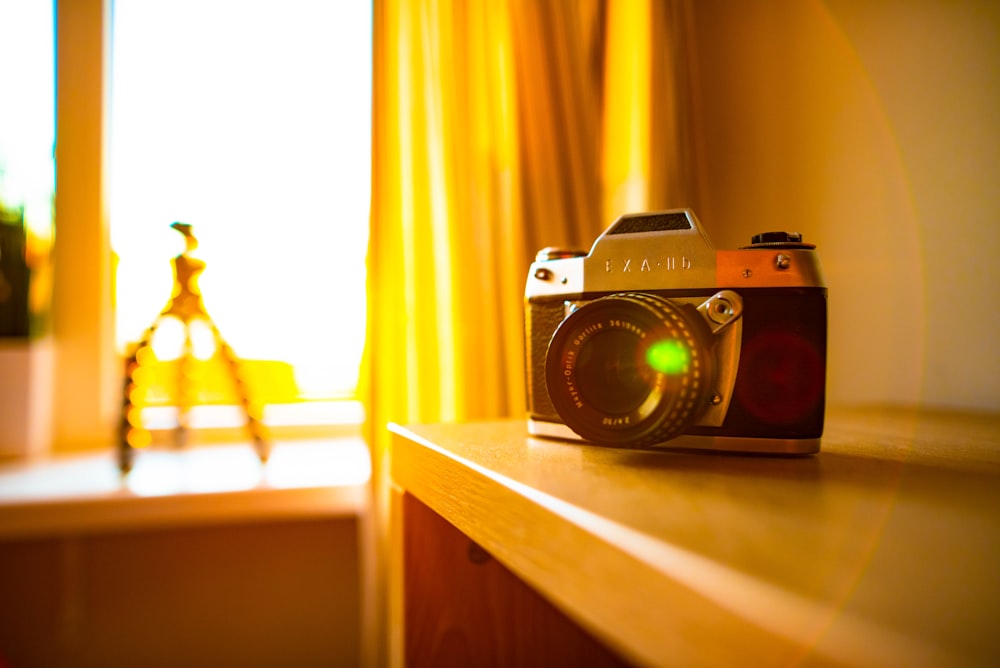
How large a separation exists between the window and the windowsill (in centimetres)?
22

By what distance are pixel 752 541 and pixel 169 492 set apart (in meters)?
0.86

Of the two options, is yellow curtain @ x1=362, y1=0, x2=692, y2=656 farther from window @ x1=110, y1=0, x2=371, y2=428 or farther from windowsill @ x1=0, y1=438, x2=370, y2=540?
window @ x1=110, y1=0, x2=371, y2=428

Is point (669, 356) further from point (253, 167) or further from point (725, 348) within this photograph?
point (253, 167)

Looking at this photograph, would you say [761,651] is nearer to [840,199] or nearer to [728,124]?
[840,199]

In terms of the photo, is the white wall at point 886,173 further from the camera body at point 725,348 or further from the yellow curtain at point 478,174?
the camera body at point 725,348

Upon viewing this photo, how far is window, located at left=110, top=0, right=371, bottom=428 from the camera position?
1132 mm

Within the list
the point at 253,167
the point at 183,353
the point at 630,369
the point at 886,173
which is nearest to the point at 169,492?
the point at 183,353

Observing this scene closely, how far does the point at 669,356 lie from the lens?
0.39 m

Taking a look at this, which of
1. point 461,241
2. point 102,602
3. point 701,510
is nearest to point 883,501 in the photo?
point 701,510

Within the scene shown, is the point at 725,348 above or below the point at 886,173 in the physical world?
below

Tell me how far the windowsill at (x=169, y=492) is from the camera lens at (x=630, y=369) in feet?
1.95

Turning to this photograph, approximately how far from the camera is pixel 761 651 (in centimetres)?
18

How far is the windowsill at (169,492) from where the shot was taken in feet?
2.71

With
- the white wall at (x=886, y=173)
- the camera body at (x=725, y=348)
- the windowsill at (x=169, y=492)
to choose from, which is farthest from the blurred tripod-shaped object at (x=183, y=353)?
the white wall at (x=886, y=173)
